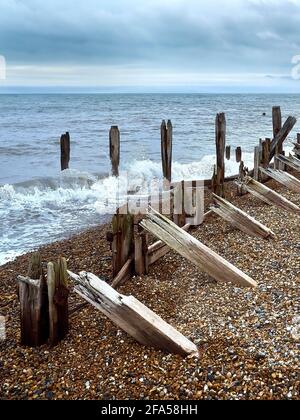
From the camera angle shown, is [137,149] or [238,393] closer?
[238,393]

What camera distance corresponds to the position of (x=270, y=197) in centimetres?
934

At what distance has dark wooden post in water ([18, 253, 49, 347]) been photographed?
14.5 ft

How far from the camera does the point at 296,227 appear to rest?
7.75 meters

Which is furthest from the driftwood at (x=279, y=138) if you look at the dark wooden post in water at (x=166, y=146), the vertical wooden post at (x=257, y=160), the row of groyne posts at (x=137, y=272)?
the dark wooden post in water at (x=166, y=146)

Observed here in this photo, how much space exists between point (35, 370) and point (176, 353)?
136 cm

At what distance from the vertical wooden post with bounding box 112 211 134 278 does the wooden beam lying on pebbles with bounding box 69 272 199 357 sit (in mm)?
1358

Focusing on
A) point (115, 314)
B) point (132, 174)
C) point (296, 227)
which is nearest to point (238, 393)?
point (115, 314)

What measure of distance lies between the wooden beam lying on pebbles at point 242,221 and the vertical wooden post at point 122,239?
2.26 meters

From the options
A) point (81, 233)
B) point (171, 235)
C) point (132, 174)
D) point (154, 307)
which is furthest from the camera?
point (132, 174)

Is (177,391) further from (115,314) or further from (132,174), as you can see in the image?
(132,174)

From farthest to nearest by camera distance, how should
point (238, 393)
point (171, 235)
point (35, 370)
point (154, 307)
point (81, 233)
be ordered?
point (81, 233), point (171, 235), point (154, 307), point (35, 370), point (238, 393)

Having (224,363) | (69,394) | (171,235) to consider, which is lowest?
(69,394)

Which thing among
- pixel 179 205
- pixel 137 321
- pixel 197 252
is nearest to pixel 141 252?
pixel 197 252

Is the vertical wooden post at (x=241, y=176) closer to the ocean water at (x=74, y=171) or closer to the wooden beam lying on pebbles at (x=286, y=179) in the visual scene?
the wooden beam lying on pebbles at (x=286, y=179)
